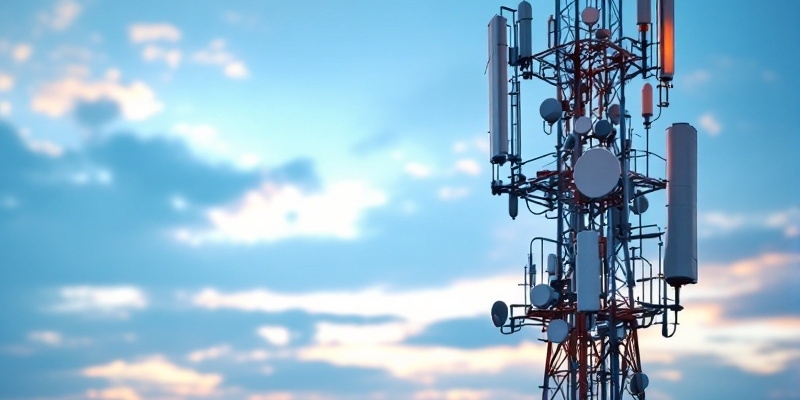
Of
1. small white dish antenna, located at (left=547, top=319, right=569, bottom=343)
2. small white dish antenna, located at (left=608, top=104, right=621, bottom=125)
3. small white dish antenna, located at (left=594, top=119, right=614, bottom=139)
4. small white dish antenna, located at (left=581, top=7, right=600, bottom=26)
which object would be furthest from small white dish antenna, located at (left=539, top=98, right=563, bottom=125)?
small white dish antenna, located at (left=547, top=319, right=569, bottom=343)

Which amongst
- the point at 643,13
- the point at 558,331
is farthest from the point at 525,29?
the point at 558,331

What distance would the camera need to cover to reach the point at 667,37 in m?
39.4

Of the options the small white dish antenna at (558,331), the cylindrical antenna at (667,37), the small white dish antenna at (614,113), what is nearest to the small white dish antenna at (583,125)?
the small white dish antenna at (614,113)

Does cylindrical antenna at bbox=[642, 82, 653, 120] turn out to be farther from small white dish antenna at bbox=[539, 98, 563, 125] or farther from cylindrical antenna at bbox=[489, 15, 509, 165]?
cylindrical antenna at bbox=[489, 15, 509, 165]

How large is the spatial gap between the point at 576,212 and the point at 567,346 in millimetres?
3345

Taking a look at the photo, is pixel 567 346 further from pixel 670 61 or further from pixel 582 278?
pixel 670 61

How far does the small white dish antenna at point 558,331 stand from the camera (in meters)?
38.3

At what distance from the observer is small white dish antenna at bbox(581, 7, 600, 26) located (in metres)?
40.0

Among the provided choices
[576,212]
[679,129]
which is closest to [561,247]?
[576,212]

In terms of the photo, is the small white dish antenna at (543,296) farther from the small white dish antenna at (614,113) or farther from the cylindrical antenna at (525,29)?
the cylindrical antenna at (525,29)

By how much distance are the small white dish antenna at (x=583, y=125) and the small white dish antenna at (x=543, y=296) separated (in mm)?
3891

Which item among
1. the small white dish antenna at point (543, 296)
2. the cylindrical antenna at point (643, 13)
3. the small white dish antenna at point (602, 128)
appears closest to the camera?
the small white dish antenna at point (543, 296)

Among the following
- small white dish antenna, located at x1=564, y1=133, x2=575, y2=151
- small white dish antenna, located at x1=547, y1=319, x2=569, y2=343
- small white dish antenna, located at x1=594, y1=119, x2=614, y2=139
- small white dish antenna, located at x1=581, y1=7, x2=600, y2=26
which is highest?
Result: small white dish antenna, located at x1=581, y1=7, x2=600, y2=26

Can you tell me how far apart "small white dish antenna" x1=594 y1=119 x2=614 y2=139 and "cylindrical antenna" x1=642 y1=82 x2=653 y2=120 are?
105 cm
